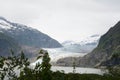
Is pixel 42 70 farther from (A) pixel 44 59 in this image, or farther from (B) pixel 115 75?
(B) pixel 115 75

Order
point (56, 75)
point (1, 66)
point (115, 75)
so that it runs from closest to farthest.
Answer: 1. point (1, 66)
2. point (56, 75)
3. point (115, 75)

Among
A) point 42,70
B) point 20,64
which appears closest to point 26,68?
point 20,64

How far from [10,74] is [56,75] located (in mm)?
2831

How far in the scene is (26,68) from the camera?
1953 centimetres

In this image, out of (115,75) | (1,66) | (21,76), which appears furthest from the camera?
(115,75)

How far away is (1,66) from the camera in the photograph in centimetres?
1775

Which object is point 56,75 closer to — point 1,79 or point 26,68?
point 26,68

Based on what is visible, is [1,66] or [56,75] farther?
[56,75]

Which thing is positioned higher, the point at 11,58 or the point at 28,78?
the point at 11,58

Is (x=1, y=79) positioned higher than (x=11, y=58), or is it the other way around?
(x=11, y=58)

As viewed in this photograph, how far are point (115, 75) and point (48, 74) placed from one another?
3584 centimetres

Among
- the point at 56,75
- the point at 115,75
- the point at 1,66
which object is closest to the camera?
the point at 1,66

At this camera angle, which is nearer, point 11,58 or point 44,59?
point 44,59

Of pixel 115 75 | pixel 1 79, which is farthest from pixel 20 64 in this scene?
pixel 115 75
